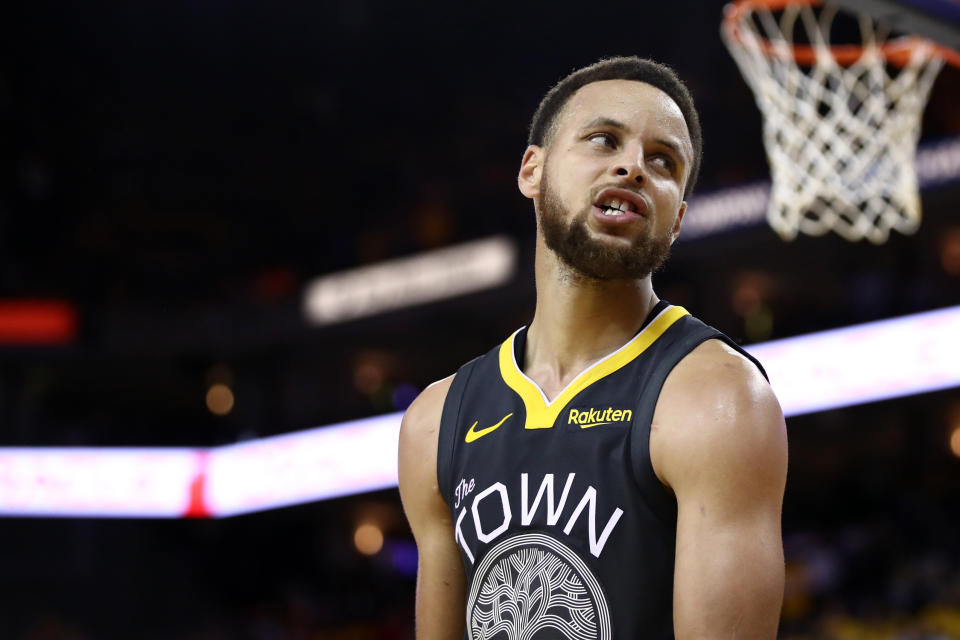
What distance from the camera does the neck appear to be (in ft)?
6.75

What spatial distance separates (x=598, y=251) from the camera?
198 centimetres

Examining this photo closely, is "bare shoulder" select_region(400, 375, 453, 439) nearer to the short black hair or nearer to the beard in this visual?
the beard

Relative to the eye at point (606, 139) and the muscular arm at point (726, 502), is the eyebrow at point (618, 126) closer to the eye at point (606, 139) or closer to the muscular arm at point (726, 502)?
the eye at point (606, 139)

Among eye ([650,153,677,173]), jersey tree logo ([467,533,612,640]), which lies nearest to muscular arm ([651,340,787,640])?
jersey tree logo ([467,533,612,640])

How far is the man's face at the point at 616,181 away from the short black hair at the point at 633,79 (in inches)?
1.0

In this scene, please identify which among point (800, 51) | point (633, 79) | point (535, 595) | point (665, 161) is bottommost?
point (535, 595)

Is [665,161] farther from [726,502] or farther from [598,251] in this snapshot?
[726,502]

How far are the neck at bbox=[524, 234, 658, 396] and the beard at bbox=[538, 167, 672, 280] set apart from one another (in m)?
0.04

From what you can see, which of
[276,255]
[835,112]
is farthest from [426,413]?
[276,255]

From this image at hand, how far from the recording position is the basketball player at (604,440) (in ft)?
5.60

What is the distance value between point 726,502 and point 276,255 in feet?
46.1

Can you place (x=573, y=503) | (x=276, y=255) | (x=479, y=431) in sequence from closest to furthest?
(x=573, y=503)
(x=479, y=431)
(x=276, y=255)

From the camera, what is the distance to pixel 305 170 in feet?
52.3

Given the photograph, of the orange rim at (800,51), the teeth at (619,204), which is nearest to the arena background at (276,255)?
the orange rim at (800,51)
